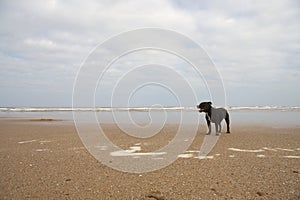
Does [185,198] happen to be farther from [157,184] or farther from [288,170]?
[288,170]

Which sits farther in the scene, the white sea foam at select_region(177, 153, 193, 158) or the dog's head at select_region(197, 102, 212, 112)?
the dog's head at select_region(197, 102, 212, 112)

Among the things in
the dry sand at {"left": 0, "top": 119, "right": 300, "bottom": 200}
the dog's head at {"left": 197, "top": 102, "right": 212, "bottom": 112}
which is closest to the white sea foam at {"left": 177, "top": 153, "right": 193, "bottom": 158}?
the dry sand at {"left": 0, "top": 119, "right": 300, "bottom": 200}

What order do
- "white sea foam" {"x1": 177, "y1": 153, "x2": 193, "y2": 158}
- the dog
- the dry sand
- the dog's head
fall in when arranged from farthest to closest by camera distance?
the dog's head, the dog, "white sea foam" {"x1": 177, "y1": 153, "x2": 193, "y2": 158}, the dry sand

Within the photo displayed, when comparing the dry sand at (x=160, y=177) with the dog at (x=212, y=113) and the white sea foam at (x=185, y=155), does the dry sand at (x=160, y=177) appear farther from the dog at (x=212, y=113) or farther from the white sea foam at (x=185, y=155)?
the dog at (x=212, y=113)

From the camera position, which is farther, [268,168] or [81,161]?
[81,161]

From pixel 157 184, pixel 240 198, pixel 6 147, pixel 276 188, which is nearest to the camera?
pixel 240 198

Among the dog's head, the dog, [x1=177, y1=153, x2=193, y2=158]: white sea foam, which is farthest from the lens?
→ the dog's head

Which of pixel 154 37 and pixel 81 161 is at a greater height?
pixel 154 37

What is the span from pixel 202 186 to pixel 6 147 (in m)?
7.70

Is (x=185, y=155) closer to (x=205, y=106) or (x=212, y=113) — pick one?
(x=212, y=113)

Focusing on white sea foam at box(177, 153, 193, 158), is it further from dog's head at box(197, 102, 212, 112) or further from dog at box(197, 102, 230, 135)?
dog's head at box(197, 102, 212, 112)

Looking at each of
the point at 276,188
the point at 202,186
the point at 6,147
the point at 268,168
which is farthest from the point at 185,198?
the point at 6,147

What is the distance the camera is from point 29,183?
5.38 m

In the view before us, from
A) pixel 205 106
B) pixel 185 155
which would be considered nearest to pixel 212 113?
pixel 205 106
